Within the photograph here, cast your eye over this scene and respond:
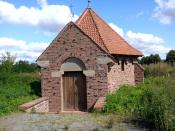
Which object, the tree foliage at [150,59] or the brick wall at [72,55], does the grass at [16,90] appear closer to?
the brick wall at [72,55]

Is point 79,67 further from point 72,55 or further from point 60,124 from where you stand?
point 60,124

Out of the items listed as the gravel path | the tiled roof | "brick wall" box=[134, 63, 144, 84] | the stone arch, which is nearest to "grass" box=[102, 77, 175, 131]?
the gravel path

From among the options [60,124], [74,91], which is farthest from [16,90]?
[60,124]

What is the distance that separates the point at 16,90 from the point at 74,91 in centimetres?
409

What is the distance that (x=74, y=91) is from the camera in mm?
25812

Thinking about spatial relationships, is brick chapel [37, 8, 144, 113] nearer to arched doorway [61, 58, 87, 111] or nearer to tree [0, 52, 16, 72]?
arched doorway [61, 58, 87, 111]

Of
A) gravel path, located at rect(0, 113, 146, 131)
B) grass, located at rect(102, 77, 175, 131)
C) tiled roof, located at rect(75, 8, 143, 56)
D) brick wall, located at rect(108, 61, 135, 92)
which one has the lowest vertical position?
gravel path, located at rect(0, 113, 146, 131)

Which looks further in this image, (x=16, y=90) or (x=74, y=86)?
(x=16, y=90)

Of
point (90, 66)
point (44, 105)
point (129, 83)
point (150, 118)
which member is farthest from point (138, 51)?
point (150, 118)

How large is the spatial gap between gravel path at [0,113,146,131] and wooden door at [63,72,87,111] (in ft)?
20.0

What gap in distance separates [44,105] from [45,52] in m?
3.61

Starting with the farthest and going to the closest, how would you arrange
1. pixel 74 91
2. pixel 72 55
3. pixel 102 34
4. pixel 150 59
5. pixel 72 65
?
pixel 150 59
pixel 102 34
pixel 74 91
pixel 72 65
pixel 72 55

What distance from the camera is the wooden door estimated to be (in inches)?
1006

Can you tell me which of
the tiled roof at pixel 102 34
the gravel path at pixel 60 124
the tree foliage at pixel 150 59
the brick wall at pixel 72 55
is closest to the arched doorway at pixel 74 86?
the brick wall at pixel 72 55
